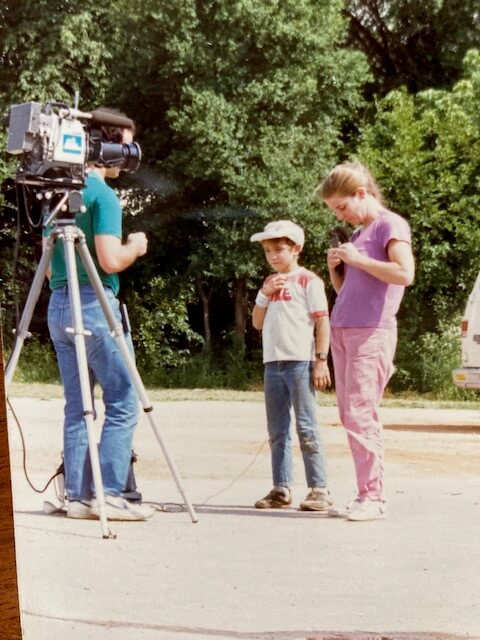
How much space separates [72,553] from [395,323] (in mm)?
577

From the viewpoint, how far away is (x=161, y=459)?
163 centimetres

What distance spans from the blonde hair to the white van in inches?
8.1

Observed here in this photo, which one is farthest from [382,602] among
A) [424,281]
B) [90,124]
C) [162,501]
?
[90,124]

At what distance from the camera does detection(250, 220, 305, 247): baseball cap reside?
1.49 m

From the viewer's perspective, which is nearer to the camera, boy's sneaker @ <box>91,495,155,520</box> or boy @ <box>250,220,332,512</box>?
boy @ <box>250,220,332,512</box>

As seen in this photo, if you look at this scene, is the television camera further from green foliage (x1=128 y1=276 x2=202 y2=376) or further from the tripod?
green foliage (x1=128 y1=276 x2=202 y2=376)

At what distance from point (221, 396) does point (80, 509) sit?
301 mm

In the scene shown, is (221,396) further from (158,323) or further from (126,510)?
(126,510)

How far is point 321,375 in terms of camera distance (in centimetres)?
164

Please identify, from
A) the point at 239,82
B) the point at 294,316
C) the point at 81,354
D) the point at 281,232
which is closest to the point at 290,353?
the point at 294,316

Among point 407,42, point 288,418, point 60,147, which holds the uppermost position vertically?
point 407,42

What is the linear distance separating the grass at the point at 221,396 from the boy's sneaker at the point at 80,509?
0.16m

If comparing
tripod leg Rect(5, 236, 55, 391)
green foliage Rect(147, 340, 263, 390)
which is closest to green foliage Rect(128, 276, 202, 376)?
A: green foliage Rect(147, 340, 263, 390)

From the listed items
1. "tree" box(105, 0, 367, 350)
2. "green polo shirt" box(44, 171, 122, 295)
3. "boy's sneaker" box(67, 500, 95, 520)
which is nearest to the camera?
"tree" box(105, 0, 367, 350)
